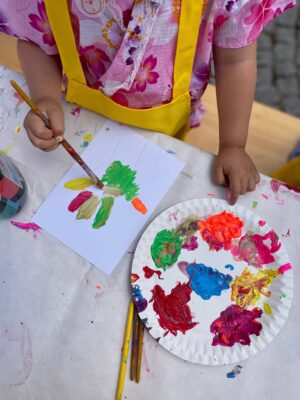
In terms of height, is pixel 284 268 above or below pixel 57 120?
below

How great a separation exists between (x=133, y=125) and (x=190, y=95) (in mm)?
146

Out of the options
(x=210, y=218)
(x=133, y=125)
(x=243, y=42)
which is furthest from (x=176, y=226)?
(x=243, y=42)

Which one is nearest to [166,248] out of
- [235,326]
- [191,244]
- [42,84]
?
[191,244]

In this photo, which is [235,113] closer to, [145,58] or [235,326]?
[145,58]

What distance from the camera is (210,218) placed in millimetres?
550

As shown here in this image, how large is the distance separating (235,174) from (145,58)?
0.22 meters

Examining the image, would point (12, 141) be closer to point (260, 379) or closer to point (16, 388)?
point (16, 388)

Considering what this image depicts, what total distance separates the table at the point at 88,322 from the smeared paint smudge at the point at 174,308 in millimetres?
30

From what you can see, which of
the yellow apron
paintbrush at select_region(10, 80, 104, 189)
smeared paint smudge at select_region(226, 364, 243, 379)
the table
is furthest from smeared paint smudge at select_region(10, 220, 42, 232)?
smeared paint smudge at select_region(226, 364, 243, 379)

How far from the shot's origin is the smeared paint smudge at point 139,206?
560 mm

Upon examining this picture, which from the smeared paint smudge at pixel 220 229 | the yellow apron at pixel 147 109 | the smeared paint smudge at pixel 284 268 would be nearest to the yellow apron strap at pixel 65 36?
the yellow apron at pixel 147 109

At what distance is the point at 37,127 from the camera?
0.56 meters

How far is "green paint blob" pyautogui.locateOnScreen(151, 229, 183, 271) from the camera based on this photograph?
0.53 metres

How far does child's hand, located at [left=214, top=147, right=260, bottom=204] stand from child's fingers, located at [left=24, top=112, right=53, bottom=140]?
0.26 metres
